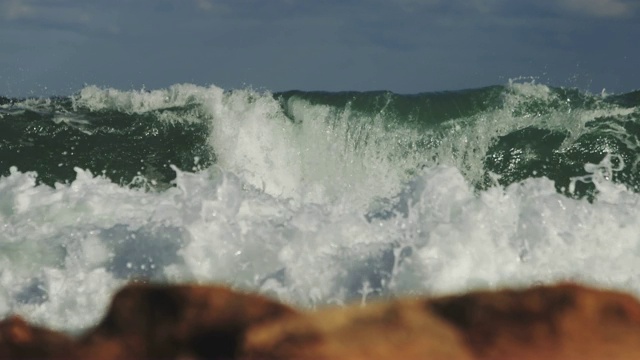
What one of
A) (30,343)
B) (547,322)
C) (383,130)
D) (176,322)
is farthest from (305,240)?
(383,130)

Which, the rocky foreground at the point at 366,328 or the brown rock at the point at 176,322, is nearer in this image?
the rocky foreground at the point at 366,328

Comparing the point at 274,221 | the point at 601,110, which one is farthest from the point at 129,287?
the point at 601,110

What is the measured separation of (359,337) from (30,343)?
3.73 ft

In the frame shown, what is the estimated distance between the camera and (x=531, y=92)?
53.2ft

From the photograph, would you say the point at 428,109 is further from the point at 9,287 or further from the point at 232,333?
the point at 232,333

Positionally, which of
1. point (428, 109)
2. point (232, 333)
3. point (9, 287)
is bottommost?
point (9, 287)

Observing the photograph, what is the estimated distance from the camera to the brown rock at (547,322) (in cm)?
287

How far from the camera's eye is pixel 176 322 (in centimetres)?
308

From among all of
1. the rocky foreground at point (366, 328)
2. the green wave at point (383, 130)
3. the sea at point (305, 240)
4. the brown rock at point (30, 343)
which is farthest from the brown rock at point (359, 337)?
the green wave at point (383, 130)

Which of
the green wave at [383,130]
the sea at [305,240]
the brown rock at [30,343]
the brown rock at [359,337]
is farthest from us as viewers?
the green wave at [383,130]

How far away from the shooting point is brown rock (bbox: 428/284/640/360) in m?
2.87

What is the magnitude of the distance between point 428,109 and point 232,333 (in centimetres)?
1382

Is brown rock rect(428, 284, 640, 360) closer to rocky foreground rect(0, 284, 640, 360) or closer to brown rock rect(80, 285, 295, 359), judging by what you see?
rocky foreground rect(0, 284, 640, 360)

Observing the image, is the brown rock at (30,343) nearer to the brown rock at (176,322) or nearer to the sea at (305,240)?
the brown rock at (176,322)
